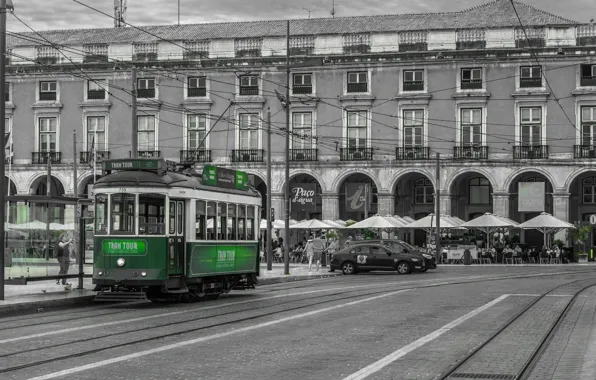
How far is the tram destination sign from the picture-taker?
965 inches

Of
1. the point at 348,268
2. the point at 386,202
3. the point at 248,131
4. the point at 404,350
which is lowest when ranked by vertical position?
the point at 348,268

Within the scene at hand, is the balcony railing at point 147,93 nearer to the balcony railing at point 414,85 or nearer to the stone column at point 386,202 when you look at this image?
the stone column at point 386,202

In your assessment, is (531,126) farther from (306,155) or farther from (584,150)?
(306,155)

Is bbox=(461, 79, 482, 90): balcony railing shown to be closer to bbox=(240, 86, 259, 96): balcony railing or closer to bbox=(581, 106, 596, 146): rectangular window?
bbox=(581, 106, 596, 146): rectangular window

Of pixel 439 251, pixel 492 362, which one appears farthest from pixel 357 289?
pixel 439 251

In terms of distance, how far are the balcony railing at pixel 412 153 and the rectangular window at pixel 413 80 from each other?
11.8 feet

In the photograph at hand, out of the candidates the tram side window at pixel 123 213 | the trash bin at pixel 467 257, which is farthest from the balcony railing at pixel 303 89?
the tram side window at pixel 123 213

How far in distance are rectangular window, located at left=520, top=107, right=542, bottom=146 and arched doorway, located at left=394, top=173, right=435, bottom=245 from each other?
23.8 ft

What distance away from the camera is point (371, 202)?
6762cm

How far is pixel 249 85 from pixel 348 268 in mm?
23806

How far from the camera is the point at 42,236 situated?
2495 cm

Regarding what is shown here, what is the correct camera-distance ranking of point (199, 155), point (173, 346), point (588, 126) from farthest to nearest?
point (199, 155), point (588, 126), point (173, 346)

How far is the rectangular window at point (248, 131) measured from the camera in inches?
2625

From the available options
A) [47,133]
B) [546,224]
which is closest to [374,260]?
[546,224]
